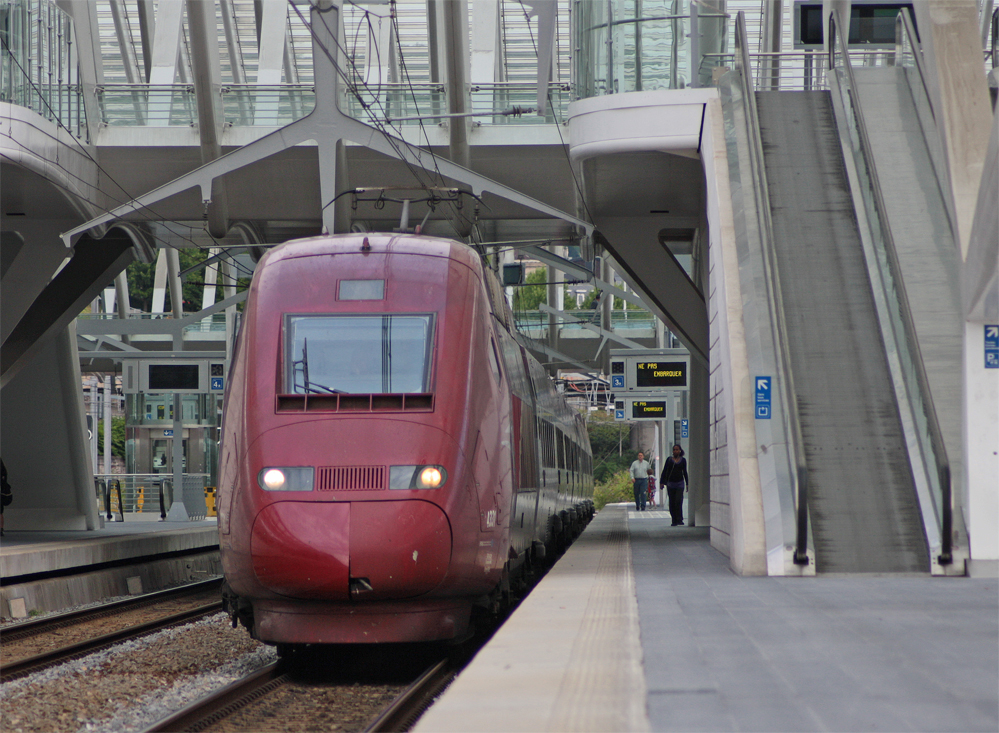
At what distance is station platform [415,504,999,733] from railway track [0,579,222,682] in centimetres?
416

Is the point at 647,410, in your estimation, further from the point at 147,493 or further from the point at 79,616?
the point at 79,616

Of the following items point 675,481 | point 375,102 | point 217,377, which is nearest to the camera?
point 375,102

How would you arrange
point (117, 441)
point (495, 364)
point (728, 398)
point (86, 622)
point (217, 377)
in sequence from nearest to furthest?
point (495, 364)
point (728, 398)
point (86, 622)
point (217, 377)
point (117, 441)

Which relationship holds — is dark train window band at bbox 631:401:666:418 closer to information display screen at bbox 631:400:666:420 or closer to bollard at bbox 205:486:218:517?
information display screen at bbox 631:400:666:420

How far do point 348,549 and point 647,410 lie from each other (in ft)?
105

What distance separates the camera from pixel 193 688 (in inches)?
348

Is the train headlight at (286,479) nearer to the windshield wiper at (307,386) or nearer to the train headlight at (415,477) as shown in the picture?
the train headlight at (415,477)

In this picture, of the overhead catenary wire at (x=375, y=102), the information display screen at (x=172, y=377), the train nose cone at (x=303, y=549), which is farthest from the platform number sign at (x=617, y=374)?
the train nose cone at (x=303, y=549)

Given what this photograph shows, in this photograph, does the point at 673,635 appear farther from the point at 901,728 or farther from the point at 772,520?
the point at 772,520

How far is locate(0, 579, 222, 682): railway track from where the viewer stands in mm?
9680

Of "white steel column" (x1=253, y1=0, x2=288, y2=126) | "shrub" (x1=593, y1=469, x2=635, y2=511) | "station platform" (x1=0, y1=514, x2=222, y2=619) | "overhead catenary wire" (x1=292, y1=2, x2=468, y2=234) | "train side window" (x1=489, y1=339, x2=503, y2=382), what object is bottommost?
"station platform" (x1=0, y1=514, x2=222, y2=619)

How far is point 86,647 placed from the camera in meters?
10.7

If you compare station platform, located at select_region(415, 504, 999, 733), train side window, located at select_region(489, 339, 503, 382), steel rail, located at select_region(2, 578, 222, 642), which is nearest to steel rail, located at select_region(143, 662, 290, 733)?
station platform, located at select_region(415, 504, 999, 733)

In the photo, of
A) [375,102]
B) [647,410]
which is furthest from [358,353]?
[647,410]
